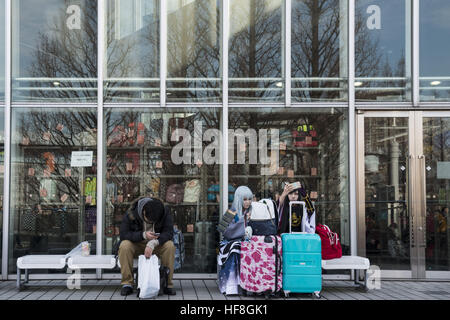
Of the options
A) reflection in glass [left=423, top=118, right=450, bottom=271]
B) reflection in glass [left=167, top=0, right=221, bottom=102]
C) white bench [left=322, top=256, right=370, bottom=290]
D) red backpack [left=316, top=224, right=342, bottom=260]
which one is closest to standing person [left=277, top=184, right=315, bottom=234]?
red backpack [left=316, top=224, right=342, bottom=260]

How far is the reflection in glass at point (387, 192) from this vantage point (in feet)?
27.2

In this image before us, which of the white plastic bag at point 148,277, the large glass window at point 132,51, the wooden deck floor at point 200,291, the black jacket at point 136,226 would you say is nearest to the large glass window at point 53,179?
the large glass window at point 132,51

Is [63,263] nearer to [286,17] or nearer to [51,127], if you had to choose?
[51,127]

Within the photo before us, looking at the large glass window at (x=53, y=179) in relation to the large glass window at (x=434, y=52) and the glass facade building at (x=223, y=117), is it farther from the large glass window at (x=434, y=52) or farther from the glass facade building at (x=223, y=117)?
the large glass window at (x=434, y=52)

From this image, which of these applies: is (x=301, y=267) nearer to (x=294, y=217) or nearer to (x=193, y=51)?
(x=294, y=217)

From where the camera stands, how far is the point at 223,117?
8.41 m

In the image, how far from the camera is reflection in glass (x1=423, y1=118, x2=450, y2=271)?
830 cm

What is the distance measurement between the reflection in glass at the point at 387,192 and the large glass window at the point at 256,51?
1.61 m

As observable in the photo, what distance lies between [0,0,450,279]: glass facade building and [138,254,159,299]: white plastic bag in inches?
60.6

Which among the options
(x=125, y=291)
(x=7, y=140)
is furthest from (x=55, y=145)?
(x=125, y=291)

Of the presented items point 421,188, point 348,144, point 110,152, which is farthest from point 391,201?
point 110,152

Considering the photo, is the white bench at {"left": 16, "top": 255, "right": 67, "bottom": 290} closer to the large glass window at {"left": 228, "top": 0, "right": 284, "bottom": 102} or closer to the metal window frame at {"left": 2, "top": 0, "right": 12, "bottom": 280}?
the metal window frame at {"left": 2, "top": 0, "right": 12, "bottom": 280}

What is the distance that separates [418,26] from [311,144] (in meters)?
2.43

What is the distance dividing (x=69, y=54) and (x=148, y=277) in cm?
381
